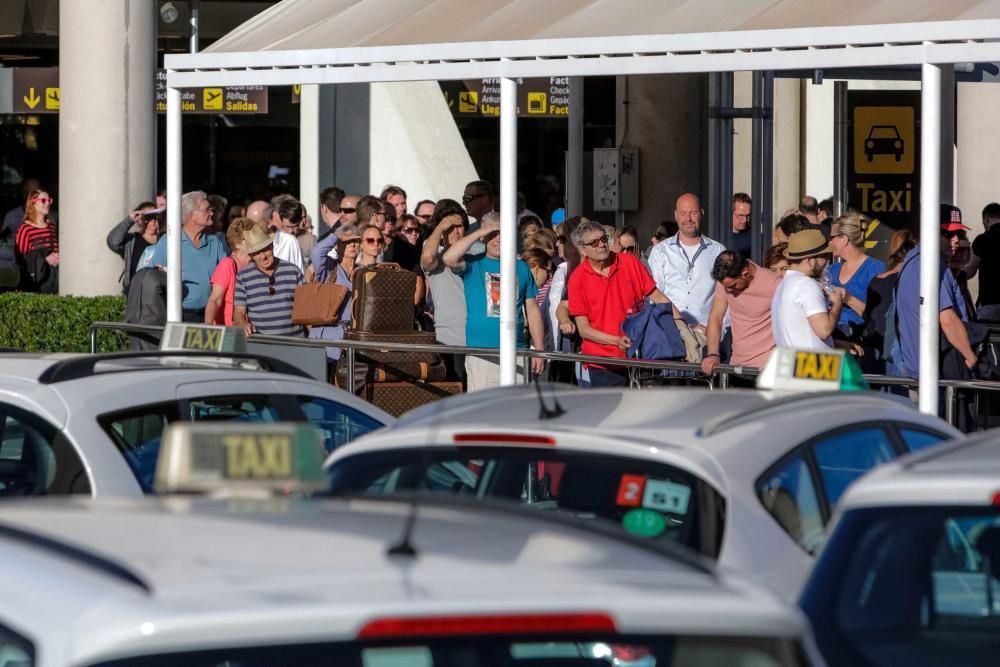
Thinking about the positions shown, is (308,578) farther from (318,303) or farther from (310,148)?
(310,148)

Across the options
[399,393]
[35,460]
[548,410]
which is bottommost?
[399,393]

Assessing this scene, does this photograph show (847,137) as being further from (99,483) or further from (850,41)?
(99,483)

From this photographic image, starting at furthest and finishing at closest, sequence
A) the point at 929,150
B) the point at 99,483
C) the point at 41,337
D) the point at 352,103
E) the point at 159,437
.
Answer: the point at 352,103 → the point at 41,337 → the point at 929,150 → the point at 159,437 → the point at 99,483

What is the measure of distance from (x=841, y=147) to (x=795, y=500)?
13.0 meters

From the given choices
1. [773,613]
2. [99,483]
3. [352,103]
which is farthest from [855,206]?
[773,613]

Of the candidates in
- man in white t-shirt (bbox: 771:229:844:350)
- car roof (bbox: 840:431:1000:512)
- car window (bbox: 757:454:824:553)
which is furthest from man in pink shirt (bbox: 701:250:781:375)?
car roof (bbox: 840:431:1000:512)

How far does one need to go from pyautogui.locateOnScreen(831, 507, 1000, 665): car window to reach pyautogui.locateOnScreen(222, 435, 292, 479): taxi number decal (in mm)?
1619

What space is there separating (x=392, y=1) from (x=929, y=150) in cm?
446

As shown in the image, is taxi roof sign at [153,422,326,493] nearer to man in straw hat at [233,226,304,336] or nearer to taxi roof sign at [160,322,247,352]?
taxi roof sign at [160,322,247,352]

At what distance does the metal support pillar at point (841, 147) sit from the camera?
17328 millimetres

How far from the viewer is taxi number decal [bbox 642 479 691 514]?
4816 millimetres

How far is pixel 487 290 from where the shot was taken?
11914 mm

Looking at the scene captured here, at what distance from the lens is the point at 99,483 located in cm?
575

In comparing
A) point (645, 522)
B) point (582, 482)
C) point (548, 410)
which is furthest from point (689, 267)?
point (645, 522)
